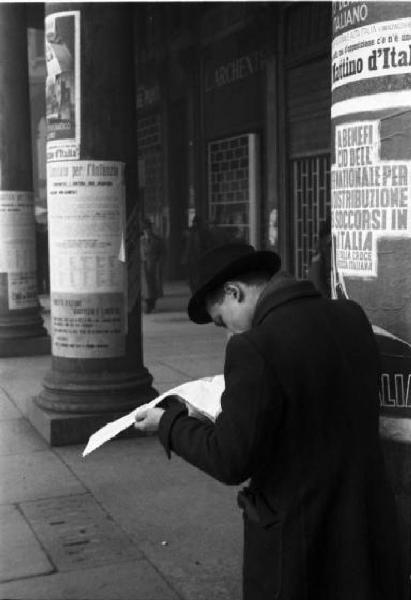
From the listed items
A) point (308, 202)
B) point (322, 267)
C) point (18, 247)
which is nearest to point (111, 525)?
point (322, 267)

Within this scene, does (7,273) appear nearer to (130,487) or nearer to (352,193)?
(130,487)

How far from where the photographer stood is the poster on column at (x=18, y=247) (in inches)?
433

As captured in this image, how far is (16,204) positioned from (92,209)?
178 inches

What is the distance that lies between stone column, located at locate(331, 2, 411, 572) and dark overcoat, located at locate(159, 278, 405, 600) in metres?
0.39

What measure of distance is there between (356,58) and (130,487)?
3400mm

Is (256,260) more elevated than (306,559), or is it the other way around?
(256,260)

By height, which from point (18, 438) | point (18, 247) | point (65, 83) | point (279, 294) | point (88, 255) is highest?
point (65, 83)

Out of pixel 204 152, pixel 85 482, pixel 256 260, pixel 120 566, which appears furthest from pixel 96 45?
pixel 204 152

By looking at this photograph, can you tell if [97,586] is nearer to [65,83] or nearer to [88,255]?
[88,255]

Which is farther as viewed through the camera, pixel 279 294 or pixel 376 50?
pixel 376 50

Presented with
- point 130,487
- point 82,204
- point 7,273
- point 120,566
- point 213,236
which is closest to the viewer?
point 120,566

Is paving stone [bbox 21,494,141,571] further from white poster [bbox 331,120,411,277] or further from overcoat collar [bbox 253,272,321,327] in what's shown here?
overcoat collar [bbox 253,272,321,327]

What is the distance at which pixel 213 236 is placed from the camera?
55.1 ft

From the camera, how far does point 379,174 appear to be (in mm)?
2859
